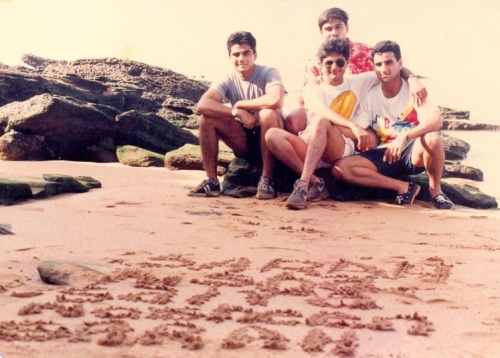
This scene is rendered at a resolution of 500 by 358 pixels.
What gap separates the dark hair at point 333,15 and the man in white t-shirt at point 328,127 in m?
0.41

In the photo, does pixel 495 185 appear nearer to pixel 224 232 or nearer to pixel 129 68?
pixel 224 232

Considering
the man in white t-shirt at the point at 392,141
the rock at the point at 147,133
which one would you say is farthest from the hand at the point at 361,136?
the rock at the point at 147,133

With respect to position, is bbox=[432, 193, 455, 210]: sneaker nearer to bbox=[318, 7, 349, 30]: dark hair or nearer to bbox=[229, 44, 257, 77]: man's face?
bbox=[318, 7, 349, 30]: dark hair

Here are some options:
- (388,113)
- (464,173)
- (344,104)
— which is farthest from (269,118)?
(464,173)

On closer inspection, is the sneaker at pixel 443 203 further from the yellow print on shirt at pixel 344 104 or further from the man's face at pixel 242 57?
the man's face at pixel 242 57

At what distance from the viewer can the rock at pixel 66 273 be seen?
8.23 ft

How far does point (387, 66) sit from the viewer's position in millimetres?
4930

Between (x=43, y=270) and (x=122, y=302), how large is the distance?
45 centimetres

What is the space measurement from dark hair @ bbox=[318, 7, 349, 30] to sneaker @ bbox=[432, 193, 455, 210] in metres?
1.57

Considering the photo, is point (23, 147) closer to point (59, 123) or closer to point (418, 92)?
point (59, 123)

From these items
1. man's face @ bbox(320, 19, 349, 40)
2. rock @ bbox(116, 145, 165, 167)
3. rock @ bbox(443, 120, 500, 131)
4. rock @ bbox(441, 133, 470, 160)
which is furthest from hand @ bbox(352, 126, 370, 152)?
rock @ bbox(443, 120, 500, 131)

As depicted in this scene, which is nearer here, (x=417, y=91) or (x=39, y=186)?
(x=39, y=186)

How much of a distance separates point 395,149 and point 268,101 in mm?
990

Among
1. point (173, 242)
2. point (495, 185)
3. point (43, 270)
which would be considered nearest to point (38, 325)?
point (43, 270)
